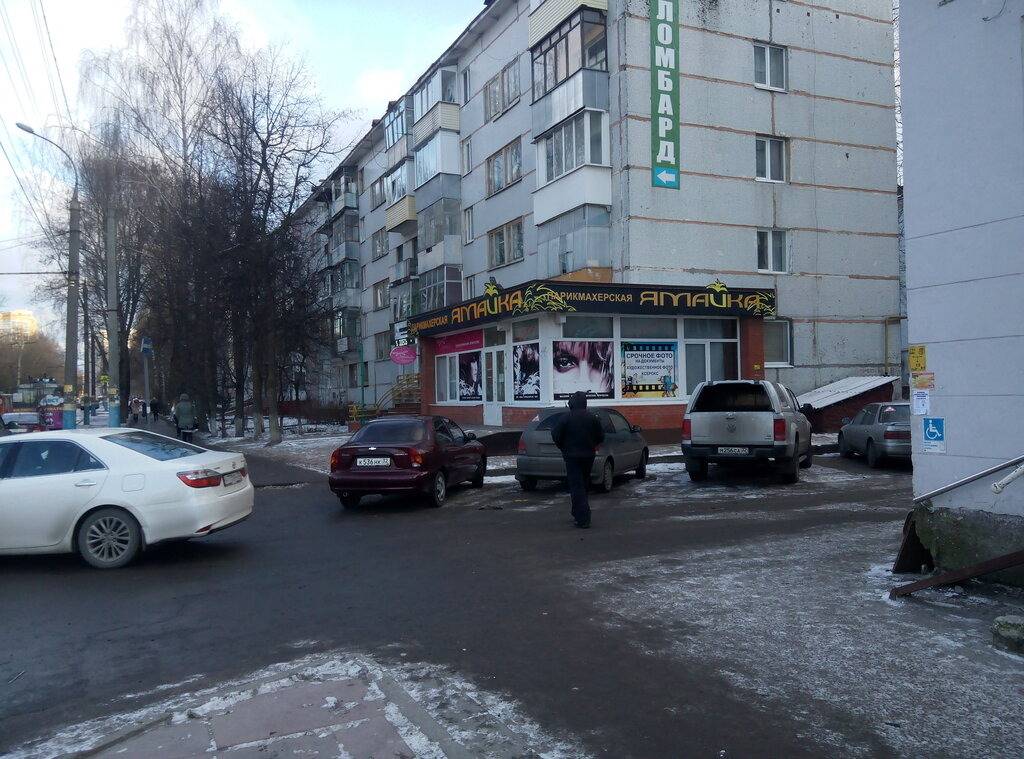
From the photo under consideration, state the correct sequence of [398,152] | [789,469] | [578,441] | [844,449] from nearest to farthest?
1. [578,441]
2. [789,469]
3. [844,449]
4. [398,152]

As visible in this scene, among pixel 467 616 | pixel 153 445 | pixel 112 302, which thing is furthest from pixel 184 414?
pixel 467 616

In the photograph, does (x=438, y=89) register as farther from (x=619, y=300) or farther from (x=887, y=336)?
(x=887, y=336)

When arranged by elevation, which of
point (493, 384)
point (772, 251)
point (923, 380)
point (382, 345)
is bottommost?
point (923, 380)

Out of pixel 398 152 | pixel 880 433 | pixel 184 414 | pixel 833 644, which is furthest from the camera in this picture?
pixel 398 152

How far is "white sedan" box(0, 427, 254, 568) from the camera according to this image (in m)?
8.34

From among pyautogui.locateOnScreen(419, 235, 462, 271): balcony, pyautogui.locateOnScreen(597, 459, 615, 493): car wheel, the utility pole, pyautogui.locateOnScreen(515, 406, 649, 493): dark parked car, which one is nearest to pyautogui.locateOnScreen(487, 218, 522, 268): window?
pyautogui.locateOnScreen(419, 235, 462, 271): balcony

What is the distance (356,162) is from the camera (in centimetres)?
4738

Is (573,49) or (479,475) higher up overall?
(573,49)

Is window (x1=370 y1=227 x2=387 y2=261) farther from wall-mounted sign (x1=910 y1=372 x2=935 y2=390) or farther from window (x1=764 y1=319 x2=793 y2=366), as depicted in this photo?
wall-mounted sign (x1=910 y1=372 x2=935 y2=390)

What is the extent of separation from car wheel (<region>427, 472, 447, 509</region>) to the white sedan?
4.65 metres

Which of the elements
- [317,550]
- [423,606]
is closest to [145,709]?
[423,606]

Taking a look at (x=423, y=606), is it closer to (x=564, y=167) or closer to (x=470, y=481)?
(x=470, y=481)

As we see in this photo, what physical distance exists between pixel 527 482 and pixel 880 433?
25.6 feet

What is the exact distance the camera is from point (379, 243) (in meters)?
44.3
